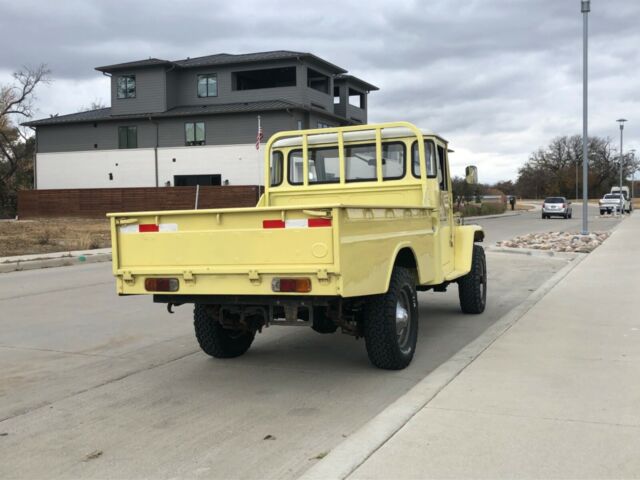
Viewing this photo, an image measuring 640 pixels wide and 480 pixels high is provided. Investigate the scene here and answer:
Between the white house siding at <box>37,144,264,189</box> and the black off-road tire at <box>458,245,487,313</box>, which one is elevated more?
the white house siding at <box>37,144,264,189</box>

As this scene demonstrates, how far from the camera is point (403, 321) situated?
19.3 feet

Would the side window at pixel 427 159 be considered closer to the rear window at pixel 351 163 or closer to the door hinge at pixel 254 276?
the rear window at pixel 351 163

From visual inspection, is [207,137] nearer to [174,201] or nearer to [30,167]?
[174,201]

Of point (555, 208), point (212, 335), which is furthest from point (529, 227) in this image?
point (212, 335)

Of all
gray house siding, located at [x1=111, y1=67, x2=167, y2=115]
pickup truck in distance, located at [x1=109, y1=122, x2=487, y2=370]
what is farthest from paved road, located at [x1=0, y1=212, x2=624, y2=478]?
gray house siding, located at [x1=111, y1=67, x2=167, y2=115]

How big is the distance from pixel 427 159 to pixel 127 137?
4229cm

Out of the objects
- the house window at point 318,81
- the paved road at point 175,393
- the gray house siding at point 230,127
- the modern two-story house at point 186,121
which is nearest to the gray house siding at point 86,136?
the modern two-story house at point 186,121

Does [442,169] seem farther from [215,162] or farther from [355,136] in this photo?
[215,162]

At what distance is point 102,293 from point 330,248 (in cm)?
769

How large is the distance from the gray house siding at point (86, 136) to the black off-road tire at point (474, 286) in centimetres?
3959

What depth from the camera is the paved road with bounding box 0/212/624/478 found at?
156 inches

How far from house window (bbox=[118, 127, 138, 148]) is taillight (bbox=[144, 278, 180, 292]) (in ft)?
140

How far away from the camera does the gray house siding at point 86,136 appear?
45594 millimetres

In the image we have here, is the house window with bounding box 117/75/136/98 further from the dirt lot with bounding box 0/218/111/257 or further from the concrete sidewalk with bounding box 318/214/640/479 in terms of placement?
the concrete sidewalk with bounding box 318/214/640/479
